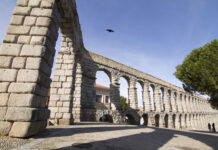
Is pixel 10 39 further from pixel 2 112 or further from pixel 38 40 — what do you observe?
pixel 2 112

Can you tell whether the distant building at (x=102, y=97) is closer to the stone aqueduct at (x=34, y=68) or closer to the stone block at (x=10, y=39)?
the stone aqueduct at (x=34, y=68)

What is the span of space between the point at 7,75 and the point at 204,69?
43.6ft

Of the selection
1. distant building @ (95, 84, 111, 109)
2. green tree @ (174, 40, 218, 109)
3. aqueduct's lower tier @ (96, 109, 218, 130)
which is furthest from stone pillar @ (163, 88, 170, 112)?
distant building @ (95, 84, 111, 109)

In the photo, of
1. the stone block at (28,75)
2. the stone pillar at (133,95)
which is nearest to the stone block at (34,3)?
the stone block at (28,75)

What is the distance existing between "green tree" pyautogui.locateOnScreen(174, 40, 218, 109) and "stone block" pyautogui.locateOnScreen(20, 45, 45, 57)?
1241 centimetres

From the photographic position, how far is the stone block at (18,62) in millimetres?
3057

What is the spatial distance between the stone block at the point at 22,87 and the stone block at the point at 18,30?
1485 mm

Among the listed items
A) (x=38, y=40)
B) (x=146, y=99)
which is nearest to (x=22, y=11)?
(x=38, y=40)

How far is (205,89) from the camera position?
1130 cm

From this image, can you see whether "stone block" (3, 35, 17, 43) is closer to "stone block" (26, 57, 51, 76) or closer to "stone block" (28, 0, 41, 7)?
"stone block" (26, 57, 51, 76)

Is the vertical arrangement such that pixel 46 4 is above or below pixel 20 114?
above

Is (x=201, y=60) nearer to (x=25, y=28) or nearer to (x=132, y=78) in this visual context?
(x=132, y=78)

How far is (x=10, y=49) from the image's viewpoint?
3.15 metres

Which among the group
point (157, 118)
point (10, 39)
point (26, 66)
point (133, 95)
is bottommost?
point (157, 118)
